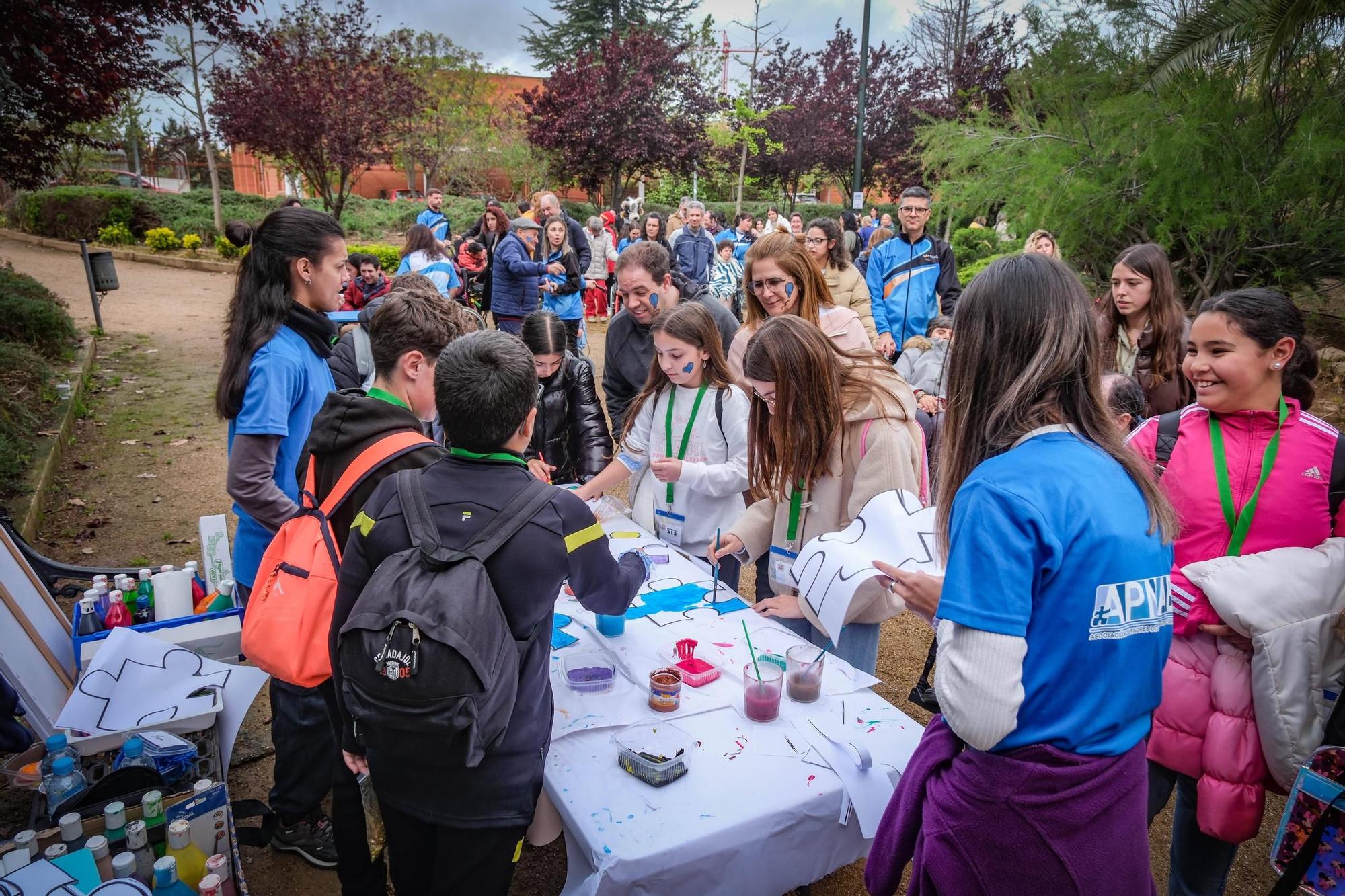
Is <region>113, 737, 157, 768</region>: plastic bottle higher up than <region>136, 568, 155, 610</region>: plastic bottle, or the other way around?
<region>136, 568, 155, 610</region>: plastic bottle

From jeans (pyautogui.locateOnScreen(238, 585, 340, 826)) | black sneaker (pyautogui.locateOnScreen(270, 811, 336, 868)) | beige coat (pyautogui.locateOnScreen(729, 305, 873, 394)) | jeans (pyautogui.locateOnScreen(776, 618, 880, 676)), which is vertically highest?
beige coat (pyautogui.locateOnScreen(729, 305, 873, 394))

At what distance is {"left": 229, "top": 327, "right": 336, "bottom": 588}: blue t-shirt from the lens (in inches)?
97.7

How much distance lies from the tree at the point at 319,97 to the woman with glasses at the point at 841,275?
1302 cm

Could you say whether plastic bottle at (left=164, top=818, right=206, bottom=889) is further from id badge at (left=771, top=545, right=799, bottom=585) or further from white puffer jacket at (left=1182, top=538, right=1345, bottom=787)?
white puffer jacket at (left=1182, top=538, right=1345, bottom=787)

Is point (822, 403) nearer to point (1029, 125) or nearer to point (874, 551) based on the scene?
point (874, 551)

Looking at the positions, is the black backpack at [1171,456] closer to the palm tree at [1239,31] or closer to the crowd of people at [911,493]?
the crowd of people at [911,493]

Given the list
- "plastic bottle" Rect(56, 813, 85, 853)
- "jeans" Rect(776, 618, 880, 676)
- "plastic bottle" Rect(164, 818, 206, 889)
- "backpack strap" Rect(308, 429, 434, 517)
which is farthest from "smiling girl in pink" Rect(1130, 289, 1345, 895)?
"plastic bottle" Rect(56, 813, 85, 853)

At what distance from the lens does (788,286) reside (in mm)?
3799

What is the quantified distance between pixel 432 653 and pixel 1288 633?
2.08 m

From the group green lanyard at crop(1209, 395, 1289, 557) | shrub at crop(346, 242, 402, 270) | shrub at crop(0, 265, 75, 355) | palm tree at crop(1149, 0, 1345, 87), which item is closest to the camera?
green lanyard at crop(1209, 395, 1289, 557)

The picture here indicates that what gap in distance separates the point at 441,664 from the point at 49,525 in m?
5.37

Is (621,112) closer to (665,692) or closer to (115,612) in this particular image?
(115,612)

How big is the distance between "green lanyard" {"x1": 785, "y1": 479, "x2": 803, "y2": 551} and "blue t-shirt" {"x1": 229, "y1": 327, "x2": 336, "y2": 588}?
160 cm

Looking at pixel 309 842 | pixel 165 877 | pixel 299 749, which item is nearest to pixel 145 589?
pixel 299 749
